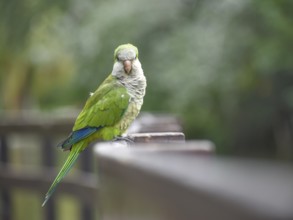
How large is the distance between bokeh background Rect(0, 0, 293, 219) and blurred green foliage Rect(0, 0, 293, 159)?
0.02m

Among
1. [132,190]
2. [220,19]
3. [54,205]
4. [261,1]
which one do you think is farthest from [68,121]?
[220,19]

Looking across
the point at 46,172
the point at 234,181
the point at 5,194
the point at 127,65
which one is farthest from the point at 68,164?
the point at 5,194

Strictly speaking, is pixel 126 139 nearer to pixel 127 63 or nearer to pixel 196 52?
pixel 127 63

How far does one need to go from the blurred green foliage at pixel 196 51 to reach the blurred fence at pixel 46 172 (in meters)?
7.03

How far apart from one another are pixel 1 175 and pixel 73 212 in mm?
676

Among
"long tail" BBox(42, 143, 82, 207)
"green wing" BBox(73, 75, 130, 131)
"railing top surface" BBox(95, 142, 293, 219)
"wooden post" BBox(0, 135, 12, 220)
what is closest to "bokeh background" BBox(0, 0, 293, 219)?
"wooden post" BBox(0, 135, 12, 220)

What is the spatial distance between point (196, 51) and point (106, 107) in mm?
12300

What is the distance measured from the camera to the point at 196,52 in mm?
15742

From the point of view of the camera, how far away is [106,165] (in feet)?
7.58

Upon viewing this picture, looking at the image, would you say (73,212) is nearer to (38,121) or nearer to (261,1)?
(38,121)

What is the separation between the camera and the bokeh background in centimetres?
1431

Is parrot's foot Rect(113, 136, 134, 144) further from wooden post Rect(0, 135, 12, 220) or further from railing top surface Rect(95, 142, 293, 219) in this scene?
wooden post Rect(0, 135, 12, 220)

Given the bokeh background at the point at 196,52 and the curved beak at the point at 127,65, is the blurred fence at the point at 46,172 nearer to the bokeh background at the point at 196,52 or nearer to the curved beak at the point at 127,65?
the curved beak at the point at 127,65

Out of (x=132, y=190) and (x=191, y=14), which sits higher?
(x=191, y=14)
